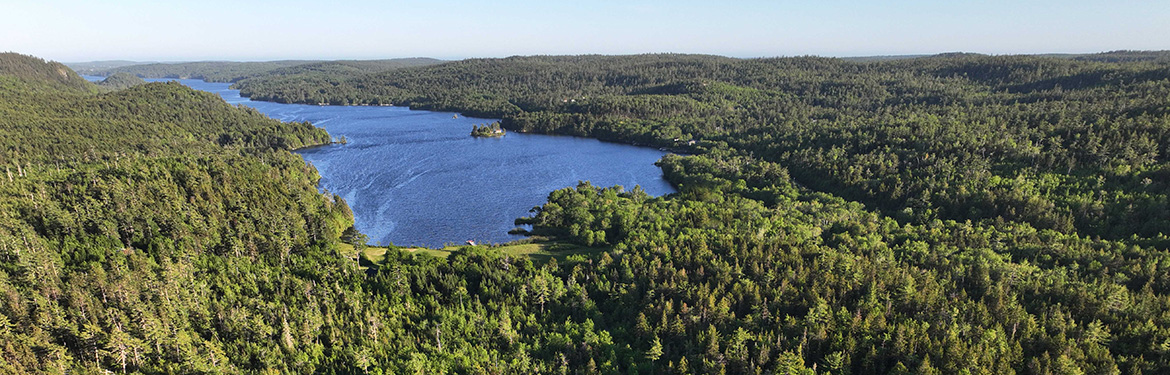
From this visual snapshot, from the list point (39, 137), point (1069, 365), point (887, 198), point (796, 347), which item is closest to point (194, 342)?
point (796, 347)

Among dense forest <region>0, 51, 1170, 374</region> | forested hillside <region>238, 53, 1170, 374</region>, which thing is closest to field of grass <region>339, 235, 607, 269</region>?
dense forest <region>0, 51, 1170, 374</region>

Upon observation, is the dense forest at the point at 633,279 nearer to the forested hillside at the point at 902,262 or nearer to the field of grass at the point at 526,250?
the forested hillside at the point at 902,262

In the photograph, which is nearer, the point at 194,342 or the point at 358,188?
the point at 194,342

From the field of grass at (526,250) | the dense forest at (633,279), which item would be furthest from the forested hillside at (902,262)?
the field of grass at (526,250)

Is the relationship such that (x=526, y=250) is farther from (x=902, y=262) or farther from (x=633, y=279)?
(x=902, y=262)

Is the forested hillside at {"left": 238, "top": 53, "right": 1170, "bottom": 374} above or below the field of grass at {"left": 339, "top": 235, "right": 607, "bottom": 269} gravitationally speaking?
above

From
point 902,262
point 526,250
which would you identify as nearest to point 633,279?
point 526,250

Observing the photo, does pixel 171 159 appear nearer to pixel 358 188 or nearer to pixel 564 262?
pixel 358 188

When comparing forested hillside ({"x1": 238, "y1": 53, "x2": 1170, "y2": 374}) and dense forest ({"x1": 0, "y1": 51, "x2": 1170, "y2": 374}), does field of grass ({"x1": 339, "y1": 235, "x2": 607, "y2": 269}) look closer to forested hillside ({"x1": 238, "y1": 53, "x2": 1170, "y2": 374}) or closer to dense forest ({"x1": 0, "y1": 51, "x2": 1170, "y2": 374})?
dense forest ({"x1": 0, "y1": 51, "x2": 1170, "y2": 374})
